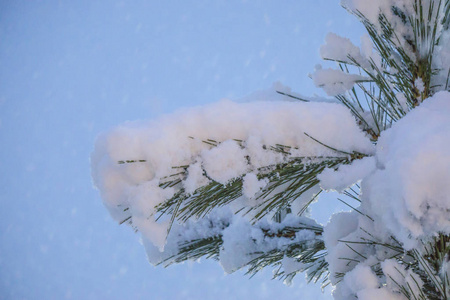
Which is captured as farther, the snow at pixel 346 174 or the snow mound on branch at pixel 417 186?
the snow at pixel 346 174

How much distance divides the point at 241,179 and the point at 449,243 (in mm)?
574

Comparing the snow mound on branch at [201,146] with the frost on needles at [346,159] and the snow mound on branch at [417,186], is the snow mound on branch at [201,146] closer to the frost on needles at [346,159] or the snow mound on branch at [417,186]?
the frost on needles at [346,159]

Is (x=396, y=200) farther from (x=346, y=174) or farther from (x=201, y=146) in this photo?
(x=201, y=146)

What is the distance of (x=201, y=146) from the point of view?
3.60 ft

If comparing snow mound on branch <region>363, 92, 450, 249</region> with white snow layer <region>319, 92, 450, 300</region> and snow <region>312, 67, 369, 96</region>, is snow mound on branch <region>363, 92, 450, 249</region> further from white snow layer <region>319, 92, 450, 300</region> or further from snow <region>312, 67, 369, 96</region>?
snow <region>312, 67, 369, 96</region>

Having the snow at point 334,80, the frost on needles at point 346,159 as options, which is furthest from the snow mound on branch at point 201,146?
the snow at point 334,80

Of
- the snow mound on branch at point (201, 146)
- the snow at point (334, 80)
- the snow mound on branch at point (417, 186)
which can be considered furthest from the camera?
the snow at point (334, 80)

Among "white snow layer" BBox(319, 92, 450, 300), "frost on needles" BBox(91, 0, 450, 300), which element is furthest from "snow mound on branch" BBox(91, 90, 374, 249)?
"white snow layer" BBox(319, 92, 450, 300)

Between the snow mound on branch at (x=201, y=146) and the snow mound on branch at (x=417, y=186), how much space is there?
11.7 inches

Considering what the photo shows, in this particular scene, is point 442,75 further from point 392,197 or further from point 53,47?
point 53,47

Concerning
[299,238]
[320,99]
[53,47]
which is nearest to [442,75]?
[320,99]

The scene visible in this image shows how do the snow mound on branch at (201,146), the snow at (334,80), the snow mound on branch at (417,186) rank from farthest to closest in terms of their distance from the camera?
the snow at (334,80) → the snow mound on branch at (201,146) → the snow mound on branch at (417,186)

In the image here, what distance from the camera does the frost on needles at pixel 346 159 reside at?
85 centimetres

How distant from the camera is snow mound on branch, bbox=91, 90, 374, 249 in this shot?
3.39 ft
